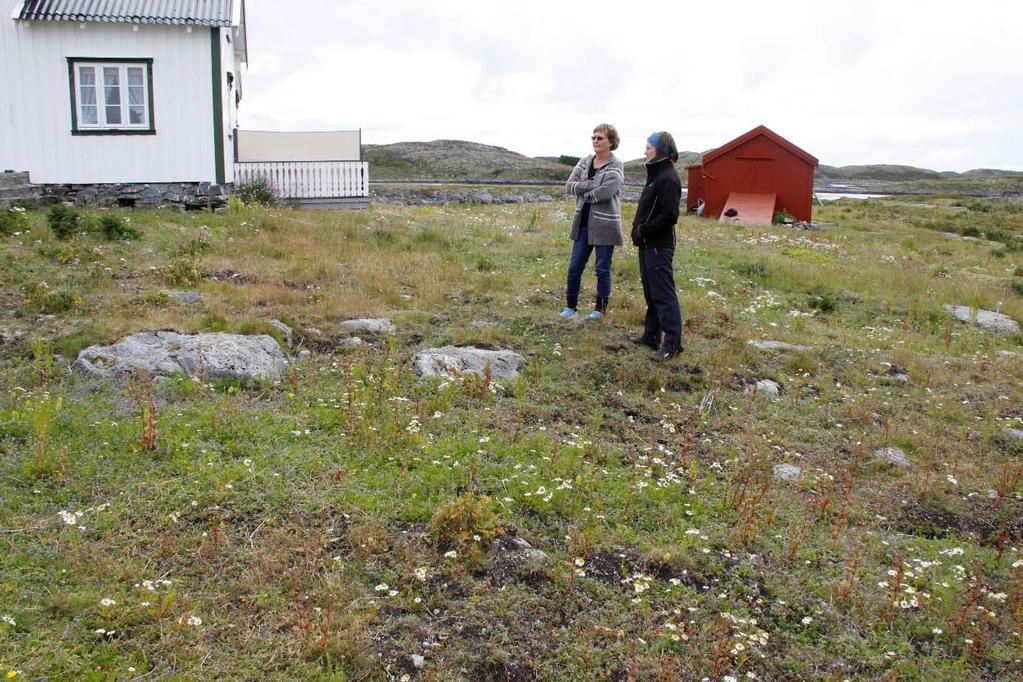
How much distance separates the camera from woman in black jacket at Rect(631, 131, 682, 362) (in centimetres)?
816

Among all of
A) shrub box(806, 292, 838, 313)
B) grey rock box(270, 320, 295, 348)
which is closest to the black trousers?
grey rock box(270, 320, 295, 348)

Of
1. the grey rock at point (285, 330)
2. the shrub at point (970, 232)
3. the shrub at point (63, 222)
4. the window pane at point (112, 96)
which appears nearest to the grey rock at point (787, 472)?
the grey rock at point (285, 330)

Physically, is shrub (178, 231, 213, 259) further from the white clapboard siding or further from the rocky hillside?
the rocky hillside

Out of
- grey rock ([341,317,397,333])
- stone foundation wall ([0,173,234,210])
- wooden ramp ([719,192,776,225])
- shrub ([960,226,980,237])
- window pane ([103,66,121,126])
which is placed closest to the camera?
grey rock ([341,317,397,333])

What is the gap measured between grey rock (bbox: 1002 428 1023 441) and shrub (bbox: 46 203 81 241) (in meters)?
12.6

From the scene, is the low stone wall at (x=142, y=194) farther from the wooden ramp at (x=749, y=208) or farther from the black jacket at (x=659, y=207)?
the wooden ramp at (x=749, y=208)

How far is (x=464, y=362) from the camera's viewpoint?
26.1 feet

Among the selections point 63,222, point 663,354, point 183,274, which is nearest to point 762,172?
point 663,354

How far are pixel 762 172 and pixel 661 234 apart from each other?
60.5 feet

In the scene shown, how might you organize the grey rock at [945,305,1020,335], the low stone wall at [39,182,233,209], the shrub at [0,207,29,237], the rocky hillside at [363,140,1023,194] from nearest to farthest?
the grey rock at [945,305,1020,335], the shrub at [0,207,29,237], the low stone wall at [39,182,233,209], the rocky hillside at [363,140,1023,194]

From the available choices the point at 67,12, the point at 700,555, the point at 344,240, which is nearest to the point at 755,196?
the point at 344,240

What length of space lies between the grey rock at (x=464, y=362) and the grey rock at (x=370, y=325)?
1.00 metres

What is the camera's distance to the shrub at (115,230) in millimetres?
12953

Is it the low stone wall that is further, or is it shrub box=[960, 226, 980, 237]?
shrub box=[960, 226, 980, 237]
